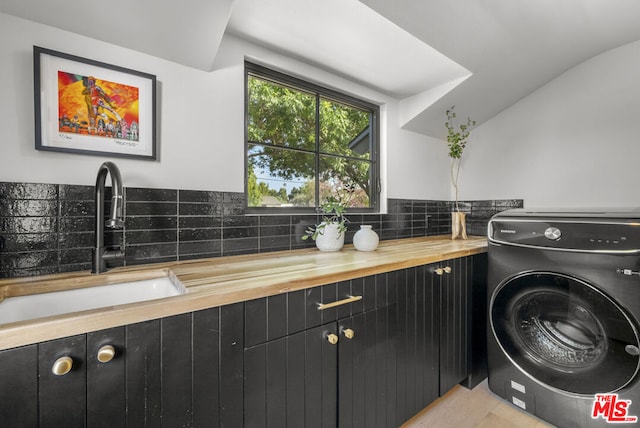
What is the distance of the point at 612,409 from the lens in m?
1.27

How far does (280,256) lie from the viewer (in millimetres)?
1531

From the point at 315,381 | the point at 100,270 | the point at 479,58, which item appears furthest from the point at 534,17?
the point at 100,270

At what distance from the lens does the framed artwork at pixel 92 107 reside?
3.48 ft

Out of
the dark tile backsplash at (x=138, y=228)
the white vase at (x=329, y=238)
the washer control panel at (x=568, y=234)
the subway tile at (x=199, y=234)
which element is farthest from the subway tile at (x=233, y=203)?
the washer control panel at (x=568, y=234)

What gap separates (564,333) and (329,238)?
52.3 inches

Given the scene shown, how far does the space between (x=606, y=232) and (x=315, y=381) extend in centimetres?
143

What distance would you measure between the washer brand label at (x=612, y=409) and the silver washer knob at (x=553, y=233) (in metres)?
0.73

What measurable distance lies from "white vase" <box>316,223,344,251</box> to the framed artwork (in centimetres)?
97

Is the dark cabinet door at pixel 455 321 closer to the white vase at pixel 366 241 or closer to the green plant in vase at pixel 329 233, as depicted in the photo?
the white vase at pixel 366 241

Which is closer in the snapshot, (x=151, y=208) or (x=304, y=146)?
(x=151, y=208)

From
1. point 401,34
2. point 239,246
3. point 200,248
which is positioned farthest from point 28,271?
point 401,34

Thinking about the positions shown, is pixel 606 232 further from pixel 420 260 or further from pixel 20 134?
pixel 20 134

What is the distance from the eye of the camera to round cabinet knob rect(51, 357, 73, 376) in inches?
24.5

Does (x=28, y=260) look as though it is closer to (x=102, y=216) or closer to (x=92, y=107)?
(x=102, y=216)
